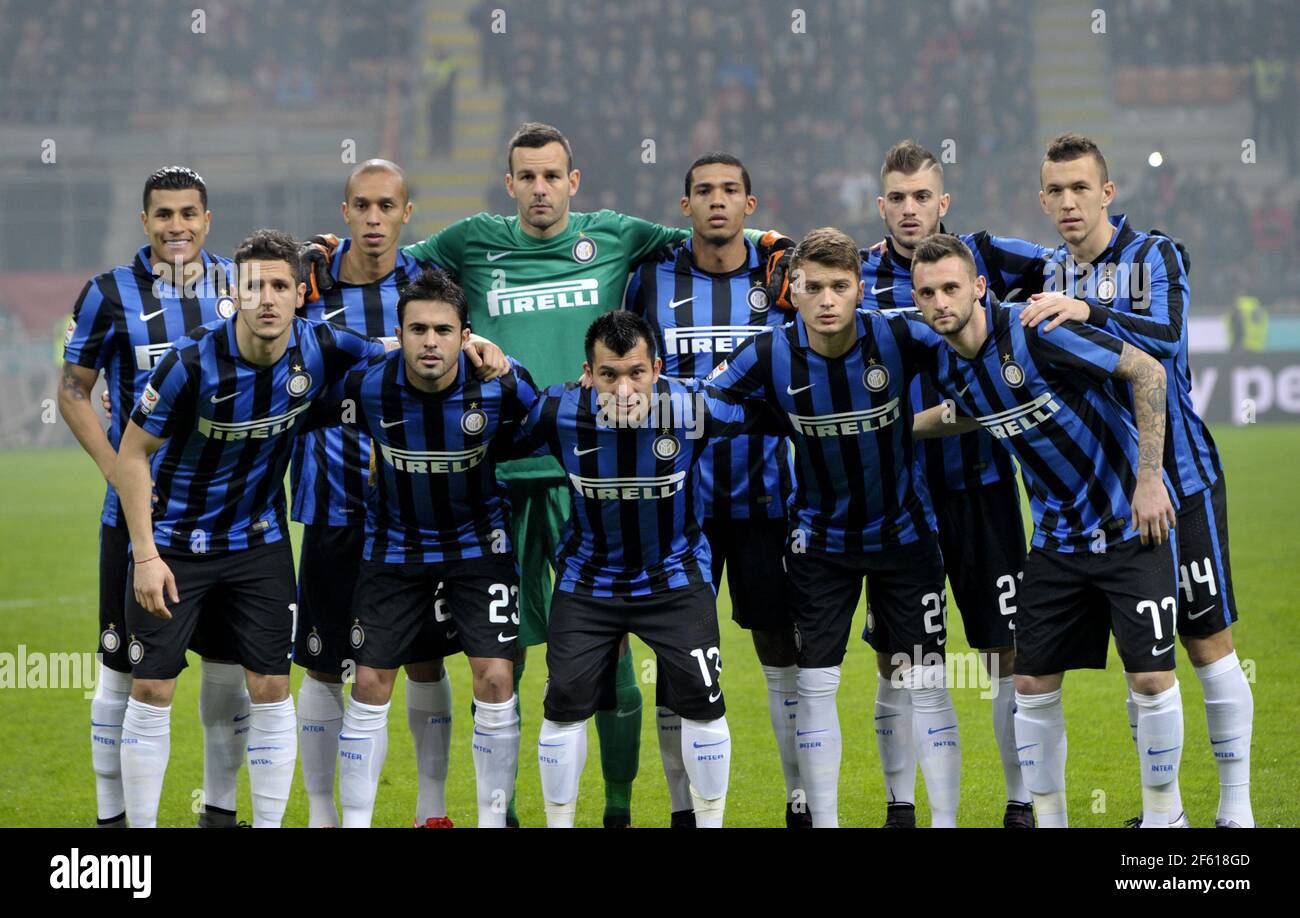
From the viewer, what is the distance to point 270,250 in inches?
171

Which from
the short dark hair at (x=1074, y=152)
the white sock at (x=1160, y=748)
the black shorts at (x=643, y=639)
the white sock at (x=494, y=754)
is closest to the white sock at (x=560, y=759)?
the black shorts at (x=643, y=639)

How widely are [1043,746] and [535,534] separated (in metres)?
1.78

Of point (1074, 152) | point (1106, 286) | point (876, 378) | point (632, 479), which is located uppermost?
point (1074, 152)

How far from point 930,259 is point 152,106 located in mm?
21763

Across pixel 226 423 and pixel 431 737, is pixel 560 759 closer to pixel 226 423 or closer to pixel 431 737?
pixel 431 737

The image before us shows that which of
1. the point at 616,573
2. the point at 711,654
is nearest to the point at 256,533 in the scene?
the point at 616,573

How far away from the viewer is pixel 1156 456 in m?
4.15

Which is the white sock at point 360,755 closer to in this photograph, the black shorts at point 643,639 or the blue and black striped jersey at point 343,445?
the black shorts at point 643,639

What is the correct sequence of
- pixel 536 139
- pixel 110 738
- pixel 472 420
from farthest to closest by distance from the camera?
pixel 536 139 → pixel 110 738 → pixel 472 420

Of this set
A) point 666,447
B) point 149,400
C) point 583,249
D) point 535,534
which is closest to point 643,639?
point 666,447

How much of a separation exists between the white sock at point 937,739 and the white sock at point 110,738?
2531mm
